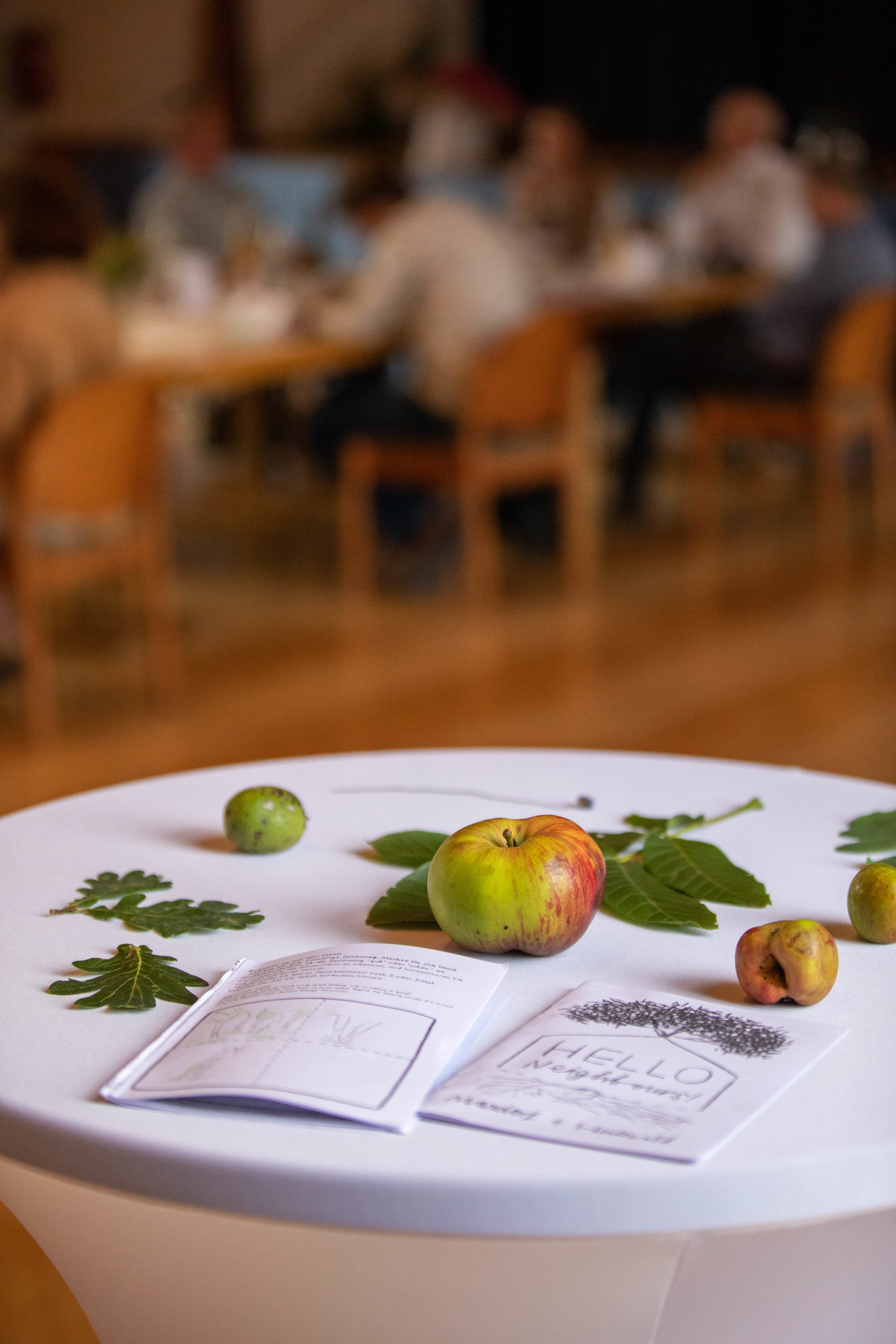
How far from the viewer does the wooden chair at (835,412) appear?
4867 millimetres

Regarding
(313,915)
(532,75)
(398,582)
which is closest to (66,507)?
(398,582)

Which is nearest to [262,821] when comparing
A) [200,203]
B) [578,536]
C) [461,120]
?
[578,536]

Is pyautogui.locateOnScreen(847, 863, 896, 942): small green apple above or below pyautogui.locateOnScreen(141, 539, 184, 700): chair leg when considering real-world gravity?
above

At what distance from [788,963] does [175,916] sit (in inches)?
16.3

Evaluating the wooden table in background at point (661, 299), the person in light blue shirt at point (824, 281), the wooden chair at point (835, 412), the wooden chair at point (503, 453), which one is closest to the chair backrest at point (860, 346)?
the wooden chair at point (835, 412)

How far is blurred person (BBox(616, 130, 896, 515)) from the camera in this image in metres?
5.20

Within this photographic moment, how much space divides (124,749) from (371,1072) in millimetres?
2505

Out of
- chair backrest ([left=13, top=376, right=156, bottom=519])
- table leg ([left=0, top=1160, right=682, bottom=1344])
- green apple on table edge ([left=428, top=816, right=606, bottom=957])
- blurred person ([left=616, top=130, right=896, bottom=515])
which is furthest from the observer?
blurred person ([left=616, top=130, right=896, bottom=515])

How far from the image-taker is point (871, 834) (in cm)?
123

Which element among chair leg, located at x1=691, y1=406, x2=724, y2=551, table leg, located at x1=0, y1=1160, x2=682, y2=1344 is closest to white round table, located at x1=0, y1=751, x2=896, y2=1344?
table leg, located at x1=0, y1=1160, x2=682, y2=1344

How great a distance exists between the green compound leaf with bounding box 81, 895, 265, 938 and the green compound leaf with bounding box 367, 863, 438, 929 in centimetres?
8

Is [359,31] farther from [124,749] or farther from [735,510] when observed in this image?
[124,749]

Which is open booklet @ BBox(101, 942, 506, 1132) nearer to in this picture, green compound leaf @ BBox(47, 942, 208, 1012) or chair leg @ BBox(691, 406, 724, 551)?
green compound leaf @ BBox(47, 942, 208, 1012)

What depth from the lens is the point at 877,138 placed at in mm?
8414
